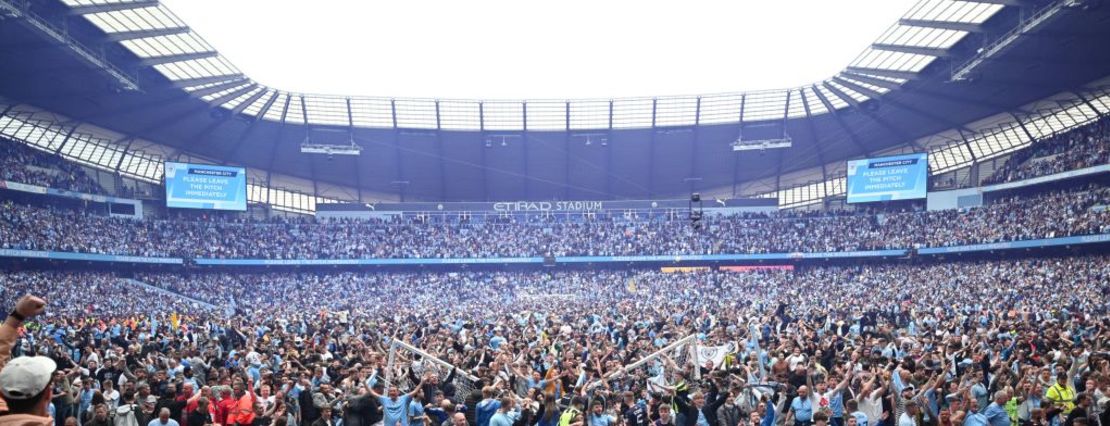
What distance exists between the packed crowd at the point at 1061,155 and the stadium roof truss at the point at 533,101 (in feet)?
30.4

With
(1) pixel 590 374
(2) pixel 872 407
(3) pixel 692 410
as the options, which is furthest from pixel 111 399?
(2) pixel 872 407

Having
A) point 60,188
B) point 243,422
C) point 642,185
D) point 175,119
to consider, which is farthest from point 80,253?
point 243,422

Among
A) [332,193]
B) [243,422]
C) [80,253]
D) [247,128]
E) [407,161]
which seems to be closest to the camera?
[243,422]

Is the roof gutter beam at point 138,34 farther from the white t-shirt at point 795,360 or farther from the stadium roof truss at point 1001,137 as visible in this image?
the stadium roof truss at point 1001,137

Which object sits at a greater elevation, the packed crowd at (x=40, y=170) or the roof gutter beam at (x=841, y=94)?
the roof gutter beam at (x=841, y=94)

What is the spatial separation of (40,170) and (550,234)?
96.0ft

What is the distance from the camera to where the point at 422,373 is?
13695 mm

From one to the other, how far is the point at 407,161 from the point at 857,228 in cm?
2835

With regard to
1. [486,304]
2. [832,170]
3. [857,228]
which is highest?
[832,170]

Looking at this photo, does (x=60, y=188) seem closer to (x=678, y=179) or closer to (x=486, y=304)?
(x=486, y=304)

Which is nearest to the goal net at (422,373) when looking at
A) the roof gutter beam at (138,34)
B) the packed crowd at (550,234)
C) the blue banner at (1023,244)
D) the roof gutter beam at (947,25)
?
the roof gutter beam at (138,34)

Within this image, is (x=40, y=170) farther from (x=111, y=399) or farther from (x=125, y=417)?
(x=125, y=417)

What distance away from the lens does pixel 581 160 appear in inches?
2290

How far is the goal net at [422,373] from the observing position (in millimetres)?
12883
